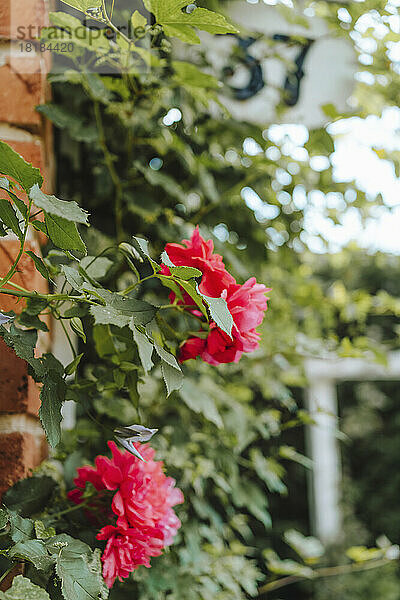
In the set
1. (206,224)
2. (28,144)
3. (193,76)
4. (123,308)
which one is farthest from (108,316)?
(206,224)

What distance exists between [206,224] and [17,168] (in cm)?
63

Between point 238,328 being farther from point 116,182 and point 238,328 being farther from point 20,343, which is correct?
point 116,182

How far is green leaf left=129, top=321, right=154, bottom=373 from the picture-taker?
43cm

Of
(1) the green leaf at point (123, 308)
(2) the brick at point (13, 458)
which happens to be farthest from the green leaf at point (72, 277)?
(2) the brick at point (13, 458)

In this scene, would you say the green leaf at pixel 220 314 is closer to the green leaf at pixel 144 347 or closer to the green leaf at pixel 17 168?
the green leaf at pixel 144 347

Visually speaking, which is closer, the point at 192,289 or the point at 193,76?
the point at 192,289

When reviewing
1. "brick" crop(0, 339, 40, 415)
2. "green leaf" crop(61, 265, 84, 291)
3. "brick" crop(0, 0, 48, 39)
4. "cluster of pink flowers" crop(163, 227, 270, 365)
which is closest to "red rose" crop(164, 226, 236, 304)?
"cluster of pink flowers" crop(163, 227, 270, 365)

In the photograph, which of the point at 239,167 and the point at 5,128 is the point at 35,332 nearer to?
the point at 5,128

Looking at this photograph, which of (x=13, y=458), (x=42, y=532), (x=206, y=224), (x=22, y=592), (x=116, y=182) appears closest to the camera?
(x=22, y=592)

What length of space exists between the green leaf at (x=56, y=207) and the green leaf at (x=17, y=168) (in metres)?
0.02

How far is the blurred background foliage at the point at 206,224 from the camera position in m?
0.86

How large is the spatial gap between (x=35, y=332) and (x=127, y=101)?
485mm

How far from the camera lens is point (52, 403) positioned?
0.49m

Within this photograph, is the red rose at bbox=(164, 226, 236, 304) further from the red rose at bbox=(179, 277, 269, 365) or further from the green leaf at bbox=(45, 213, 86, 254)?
the green leaf at bbox=(45, 213, 86, 254)
